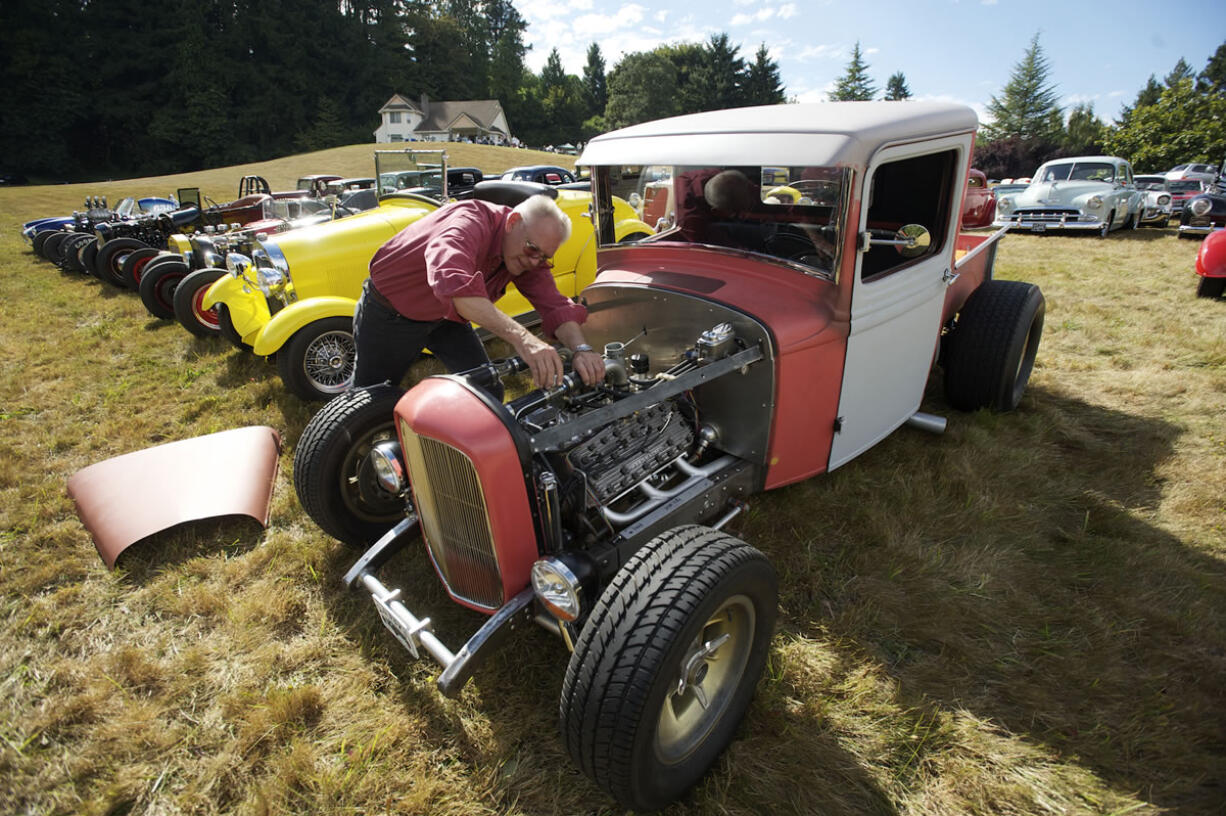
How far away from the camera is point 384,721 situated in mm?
2127

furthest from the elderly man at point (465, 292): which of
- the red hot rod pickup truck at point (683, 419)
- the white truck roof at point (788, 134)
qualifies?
the white truck roof at point (788, 134)

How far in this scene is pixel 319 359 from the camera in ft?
15.3

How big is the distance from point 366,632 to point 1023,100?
67.3 meters

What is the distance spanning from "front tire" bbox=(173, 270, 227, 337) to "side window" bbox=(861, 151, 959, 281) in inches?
242

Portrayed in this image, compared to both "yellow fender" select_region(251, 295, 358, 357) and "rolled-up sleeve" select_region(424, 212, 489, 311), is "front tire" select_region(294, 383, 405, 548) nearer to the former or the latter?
"rolled-up sleeve" select_region(424, 212, 489, 311)

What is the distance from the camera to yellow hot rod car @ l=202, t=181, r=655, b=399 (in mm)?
4508

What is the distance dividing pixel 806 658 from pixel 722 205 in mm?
2372

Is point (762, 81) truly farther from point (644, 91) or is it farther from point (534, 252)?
point (534, 252)

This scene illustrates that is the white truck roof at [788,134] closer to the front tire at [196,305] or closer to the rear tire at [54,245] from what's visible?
the front tire at [196,305]

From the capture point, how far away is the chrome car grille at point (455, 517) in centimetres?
193

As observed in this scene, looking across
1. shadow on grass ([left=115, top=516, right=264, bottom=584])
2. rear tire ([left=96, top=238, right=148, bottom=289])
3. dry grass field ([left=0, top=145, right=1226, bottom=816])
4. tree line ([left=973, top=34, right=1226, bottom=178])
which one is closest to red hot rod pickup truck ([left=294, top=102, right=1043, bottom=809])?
dry grass field ([left=0, top=145, right=1226, bottom=816])

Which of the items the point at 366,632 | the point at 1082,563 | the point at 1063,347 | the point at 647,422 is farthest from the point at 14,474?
the point at 1063,347

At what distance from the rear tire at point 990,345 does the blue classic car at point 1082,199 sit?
936 cm

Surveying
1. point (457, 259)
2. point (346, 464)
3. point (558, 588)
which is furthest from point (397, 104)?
point (558, 588)
